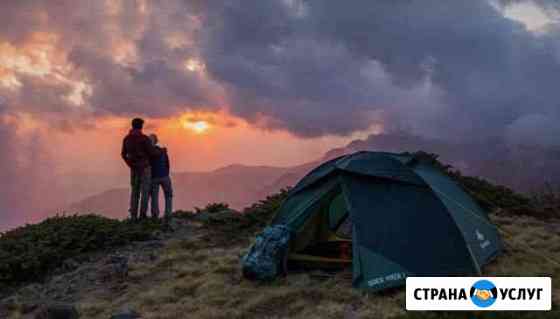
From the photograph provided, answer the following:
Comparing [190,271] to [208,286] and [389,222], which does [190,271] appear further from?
[389,222]

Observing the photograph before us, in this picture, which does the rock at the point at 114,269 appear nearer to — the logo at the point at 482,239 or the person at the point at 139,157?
the person at the point at 139,157

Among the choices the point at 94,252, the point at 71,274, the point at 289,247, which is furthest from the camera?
the point at 94,252

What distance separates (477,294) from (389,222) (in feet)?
6.79

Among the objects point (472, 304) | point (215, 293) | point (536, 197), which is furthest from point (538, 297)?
point (536, 197)

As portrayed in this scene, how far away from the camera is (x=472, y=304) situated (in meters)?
7.87

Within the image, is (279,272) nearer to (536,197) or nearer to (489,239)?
(489,239)

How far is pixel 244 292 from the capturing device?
31.6 ft

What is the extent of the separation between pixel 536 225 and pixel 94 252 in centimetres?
1330

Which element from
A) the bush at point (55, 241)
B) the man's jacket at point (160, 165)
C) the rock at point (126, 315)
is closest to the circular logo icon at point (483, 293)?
the rock at point (126, 315)

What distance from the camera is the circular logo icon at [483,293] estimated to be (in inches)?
311

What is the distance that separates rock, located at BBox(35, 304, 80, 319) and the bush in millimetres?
3700

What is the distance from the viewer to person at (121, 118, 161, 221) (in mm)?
15086

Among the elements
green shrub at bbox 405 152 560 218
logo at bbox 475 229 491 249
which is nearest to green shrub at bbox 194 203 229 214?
green shrub at bbox 405 152 560 218

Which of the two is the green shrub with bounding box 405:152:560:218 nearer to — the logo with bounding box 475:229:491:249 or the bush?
the logo with bounding box 475:229:491:249
